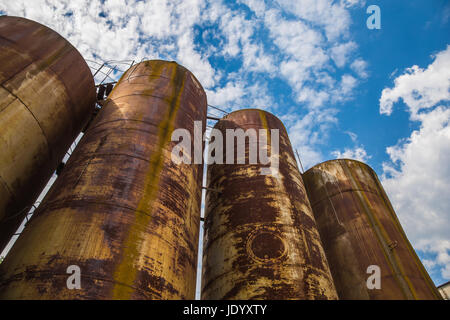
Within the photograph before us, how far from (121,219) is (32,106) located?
353cm

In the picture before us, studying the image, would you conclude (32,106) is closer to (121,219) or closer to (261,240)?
(121,219)

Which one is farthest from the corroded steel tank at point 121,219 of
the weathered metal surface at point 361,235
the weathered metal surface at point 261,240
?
the weathered metal surface at point 361,235

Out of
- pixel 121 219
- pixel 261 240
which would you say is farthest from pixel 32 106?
pixel 261 240

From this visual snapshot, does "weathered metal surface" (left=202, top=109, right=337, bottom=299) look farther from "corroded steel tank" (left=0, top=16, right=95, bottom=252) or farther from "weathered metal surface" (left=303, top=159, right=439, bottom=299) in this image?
"corroded steel tank" (left=0, top=16, right=95, bottom=252)

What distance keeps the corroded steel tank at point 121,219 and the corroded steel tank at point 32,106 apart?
904 mm

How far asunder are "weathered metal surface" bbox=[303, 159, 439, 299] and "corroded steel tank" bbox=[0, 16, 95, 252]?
360 inches

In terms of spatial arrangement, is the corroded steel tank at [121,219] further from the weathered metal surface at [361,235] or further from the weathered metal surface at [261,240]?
the weathered metal surface at [361,235]

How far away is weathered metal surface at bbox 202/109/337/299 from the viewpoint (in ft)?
21.4

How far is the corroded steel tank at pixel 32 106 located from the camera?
19.3ft

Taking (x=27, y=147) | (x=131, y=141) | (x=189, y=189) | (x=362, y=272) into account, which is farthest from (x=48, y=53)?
(x=362, y=272)

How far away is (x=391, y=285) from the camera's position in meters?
8.45
